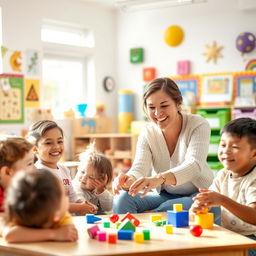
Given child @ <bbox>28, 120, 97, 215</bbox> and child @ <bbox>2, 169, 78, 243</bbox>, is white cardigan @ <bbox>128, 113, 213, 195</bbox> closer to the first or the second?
Result: child @ <bbox>28, 120, 97, 215</bbox>

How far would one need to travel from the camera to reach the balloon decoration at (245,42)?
17.4ft

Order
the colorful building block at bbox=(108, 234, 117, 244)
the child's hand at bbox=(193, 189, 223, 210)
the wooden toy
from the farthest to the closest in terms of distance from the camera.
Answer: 1. the child's hand at bbox=(193, 189, 223, 210)
2. the wooden toy
3. the colorful building block at bbox=(108, 234, 117, 244)

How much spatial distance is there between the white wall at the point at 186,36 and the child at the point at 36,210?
4.24m

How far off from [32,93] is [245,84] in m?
2.28

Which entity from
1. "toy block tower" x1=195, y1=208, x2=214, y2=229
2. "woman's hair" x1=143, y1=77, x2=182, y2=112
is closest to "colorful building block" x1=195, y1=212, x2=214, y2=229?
"toy block tower" x1=195, y1=208, x2=214, y2=229

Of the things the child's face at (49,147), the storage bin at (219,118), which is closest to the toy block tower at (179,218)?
the child's face at (49,147)

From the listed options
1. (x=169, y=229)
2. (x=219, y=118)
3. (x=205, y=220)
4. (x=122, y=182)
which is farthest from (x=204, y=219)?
(x=219, y=118)

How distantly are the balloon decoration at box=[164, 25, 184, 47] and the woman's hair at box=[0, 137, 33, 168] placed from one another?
13.6ft

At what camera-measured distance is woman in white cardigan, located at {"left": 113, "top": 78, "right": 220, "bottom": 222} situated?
8.14ft

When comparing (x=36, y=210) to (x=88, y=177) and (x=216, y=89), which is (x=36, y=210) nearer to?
(x=88, y=177)

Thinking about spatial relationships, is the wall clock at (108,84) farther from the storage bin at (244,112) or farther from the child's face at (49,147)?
the child's face at (49,147)

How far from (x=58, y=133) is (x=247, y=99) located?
3.17m

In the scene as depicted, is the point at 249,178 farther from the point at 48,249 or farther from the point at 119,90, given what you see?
the point at 119,90

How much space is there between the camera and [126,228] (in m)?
1.74
